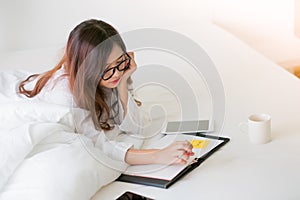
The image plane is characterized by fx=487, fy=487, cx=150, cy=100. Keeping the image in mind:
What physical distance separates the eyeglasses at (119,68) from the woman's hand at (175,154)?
0.29 m

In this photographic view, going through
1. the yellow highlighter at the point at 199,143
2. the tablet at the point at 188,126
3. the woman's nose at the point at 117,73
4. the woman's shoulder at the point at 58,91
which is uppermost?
the woman's nose at the point at 117,73

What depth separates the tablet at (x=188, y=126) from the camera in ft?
5.18

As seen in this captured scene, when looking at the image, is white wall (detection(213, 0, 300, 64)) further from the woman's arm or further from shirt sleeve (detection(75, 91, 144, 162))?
the woman's arm

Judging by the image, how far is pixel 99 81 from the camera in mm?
1490

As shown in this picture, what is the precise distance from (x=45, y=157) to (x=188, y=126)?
53cm

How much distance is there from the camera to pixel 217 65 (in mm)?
2256

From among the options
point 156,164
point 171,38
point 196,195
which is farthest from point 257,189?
point 171,38

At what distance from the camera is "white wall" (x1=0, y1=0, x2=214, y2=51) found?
259 cm

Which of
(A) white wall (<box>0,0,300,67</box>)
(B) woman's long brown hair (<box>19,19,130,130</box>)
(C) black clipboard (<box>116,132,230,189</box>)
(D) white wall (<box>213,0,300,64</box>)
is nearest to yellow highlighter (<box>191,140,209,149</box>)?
(C) black clipboard (<box>116,132,230,189</box>)

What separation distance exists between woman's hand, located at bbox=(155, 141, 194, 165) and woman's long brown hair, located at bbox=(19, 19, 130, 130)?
9.4 inches

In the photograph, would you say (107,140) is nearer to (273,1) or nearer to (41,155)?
(41,155)

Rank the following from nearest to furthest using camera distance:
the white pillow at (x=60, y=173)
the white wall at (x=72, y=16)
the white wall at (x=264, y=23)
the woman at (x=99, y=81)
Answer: the white pillow at (x=60, y=173) < the woman at (x=99, y=81) < the white wall at (x=72, y=16) < the white wall at (x=264, y=23)

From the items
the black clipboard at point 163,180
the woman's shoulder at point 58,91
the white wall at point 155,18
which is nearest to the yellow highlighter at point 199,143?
the black clipboard at point 163,180

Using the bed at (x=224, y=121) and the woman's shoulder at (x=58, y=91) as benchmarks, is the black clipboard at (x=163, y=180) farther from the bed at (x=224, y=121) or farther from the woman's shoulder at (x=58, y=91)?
the woman's shoulder at (x=58, y=91)
